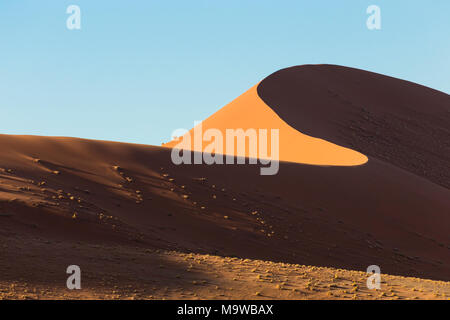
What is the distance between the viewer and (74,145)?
17469 millimetres

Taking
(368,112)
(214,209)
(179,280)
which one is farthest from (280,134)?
(179,280)

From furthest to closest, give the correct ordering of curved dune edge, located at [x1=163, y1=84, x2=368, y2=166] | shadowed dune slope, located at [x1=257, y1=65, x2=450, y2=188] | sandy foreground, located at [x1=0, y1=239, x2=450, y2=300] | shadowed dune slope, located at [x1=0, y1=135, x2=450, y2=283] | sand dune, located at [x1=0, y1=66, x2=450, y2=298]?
shadowed dune slope, located at [x1=257, y1=65, x2=450, y2=188] → curved dune edge, located at [x1=163, y1=84, x2=368, y2=166] → shadowed dune slope, located at [x1=0, y1=135, x2=450, y2=283] → sand dune, located at [x1=0, y1=66, x2=450, y2=298] → sandy foreground, located at [x1=0, y1=239, x2=450, y2=300]

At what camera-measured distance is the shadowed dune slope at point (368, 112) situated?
3094 centimetres

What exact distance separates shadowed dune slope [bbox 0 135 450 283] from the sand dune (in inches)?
1.5

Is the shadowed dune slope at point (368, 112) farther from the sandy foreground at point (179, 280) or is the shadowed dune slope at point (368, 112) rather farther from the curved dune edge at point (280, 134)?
the sandy foreground at point (179, 280)

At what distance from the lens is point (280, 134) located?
87.7 feet

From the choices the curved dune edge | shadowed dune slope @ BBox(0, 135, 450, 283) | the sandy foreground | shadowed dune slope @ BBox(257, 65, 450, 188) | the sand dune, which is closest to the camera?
the sandy foreground

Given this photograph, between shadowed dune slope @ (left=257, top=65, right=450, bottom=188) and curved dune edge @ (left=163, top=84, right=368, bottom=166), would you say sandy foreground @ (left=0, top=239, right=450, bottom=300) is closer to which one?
curved dune edge @ (left=163, top=84, right=368, bottom=166)

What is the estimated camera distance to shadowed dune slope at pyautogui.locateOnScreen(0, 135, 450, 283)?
11922 millimetres

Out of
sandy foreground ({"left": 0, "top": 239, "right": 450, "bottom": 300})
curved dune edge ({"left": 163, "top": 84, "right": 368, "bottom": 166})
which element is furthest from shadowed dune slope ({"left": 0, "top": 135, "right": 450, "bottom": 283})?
curved dune edge ({"left": 163, "top": 84, "right": 368, "bottom": 166})

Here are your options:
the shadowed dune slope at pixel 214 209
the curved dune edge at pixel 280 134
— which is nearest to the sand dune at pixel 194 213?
the shadowed dune slope at pixel 214 209

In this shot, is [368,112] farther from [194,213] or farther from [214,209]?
[194,213]
